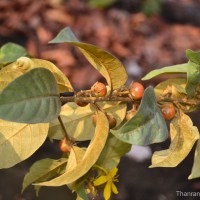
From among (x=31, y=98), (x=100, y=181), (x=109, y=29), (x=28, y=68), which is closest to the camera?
(x=31, y=98)

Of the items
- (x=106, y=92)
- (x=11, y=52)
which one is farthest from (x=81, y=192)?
(x=11, y=52)

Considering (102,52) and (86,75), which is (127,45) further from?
(102,52)

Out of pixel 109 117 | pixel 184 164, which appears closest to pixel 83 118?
pixel 109 117

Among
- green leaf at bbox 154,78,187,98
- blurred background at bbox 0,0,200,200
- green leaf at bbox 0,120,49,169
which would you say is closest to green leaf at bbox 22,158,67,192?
green leaf at bbox 0,120,49,169

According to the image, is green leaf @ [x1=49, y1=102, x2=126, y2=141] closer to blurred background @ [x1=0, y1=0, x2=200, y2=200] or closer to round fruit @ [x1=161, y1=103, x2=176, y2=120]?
round fruit @ [x1=161, y1=103, x2=176, y2=120]

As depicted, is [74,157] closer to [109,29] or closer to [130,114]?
[130,114]

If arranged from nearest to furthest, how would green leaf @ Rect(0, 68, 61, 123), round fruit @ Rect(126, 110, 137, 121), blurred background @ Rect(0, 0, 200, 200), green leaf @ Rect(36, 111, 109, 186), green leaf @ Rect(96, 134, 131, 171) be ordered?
green leaf @ Rect(0, 68, 61, 123) → green leaf @ Rect(36, 111, 109, 186) → round fruit @ Rect(126, 110, 137, 121) → green leaf @ Rect(96, 134, 131, 171) → blurred background @ Rect(0, 0, 200, 200)

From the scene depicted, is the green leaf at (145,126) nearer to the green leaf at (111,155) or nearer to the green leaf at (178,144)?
the green leaf at (178,144)

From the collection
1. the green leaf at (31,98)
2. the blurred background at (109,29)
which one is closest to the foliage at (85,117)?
the green leaf at (31,98)
